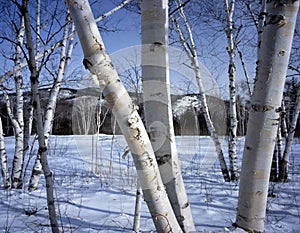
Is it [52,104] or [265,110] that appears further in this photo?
[52,104]

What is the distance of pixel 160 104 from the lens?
3.97 ft

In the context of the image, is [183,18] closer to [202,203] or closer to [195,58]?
[195,58]

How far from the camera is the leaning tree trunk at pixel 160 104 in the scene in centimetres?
120

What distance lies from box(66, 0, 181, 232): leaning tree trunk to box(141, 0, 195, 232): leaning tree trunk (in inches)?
9.6

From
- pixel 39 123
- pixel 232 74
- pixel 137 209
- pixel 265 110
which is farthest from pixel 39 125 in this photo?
pixel 232 74

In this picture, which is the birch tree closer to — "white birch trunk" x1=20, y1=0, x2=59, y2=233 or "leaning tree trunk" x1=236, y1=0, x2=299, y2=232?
"white birch trunk" x1=20, y1=0, x2=59, y2=233

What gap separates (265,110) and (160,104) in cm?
52

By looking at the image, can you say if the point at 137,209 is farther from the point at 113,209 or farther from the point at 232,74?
the point at 232,74

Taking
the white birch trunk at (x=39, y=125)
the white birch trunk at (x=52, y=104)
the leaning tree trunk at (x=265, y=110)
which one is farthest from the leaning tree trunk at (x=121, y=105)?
the white birch trunk at (x=52, y=104)

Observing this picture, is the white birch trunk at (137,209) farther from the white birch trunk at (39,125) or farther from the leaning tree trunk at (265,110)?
the leaning tree trunk at (265,110)

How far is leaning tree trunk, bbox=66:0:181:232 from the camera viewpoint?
89cm

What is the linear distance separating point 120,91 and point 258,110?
2.19 feet

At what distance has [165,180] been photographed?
1203 mm

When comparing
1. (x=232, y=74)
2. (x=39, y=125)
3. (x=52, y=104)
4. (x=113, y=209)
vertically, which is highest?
(x=232, y=74)
